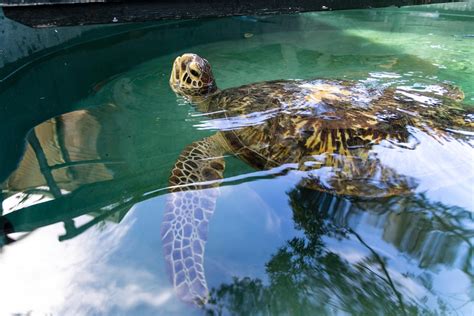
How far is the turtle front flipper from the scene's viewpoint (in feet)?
4.99

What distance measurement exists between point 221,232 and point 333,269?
591mm

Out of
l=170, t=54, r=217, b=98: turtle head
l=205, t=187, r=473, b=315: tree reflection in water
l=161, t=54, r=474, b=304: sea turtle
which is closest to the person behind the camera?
l=205, t=187, r=473, b=315: tree reflection in water

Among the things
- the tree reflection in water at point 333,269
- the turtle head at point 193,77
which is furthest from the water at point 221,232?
the turtle head at point 193,77

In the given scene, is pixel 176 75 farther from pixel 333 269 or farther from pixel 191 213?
pixel 333 269

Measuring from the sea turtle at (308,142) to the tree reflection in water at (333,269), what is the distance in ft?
0.45

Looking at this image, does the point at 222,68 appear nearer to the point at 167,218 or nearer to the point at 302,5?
the point at 302,5

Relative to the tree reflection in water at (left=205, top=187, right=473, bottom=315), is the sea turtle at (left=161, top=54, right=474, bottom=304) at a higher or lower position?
higher

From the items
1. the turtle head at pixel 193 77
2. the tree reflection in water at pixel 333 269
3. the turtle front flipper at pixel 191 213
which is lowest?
the tree reflection in water at pixel 333 269

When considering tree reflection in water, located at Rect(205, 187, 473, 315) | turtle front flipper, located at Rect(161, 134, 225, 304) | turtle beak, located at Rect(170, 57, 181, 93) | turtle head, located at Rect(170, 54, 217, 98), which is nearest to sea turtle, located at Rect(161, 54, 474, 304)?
turtle front flipper, located at Rect(161, 134, 225, 304)

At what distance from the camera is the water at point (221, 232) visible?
→ 1.50m

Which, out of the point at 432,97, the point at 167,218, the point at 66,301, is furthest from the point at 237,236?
the point at 432,97

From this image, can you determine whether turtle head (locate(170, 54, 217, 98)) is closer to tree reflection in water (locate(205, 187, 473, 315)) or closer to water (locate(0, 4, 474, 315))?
water (locate(0, 4, 474, 315))

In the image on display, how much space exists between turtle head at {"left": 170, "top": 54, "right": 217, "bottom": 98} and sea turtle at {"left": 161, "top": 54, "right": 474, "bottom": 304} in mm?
400

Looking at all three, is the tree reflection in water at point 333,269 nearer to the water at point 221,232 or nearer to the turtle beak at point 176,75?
the water at point 221,232
